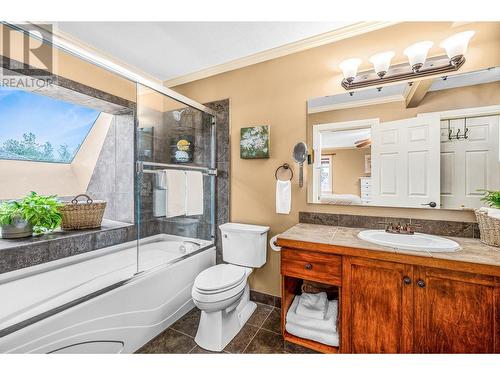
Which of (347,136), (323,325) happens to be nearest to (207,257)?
(323,325)

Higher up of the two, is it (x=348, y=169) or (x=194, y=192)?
(x=348, y=169)

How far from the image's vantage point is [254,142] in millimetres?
2029

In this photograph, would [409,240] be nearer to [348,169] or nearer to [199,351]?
[348,169]

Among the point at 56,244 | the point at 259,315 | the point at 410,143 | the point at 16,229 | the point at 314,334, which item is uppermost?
the point at 410,143

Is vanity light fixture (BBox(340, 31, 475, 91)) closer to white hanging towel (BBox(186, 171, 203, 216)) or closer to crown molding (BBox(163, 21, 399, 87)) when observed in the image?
crown molding (BBox(163, 21, 399, 87))

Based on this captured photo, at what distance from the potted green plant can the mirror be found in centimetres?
208

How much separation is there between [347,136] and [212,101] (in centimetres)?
143

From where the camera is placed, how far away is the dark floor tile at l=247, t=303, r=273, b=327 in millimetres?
1769

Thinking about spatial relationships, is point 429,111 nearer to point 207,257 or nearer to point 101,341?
point 207,257

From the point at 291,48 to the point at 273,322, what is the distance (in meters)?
2.38

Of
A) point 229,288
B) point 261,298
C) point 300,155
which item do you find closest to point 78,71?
point 300,155

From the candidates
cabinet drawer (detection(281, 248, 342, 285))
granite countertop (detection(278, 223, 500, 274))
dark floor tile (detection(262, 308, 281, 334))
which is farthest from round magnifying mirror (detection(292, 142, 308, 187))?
dark floor tile (detection(262, 308, 281, 334))

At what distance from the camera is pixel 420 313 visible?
111 centimetres

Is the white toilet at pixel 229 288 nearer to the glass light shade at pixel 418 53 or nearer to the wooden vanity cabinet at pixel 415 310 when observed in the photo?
the wooden vanity cabinet at pixel 415 310
